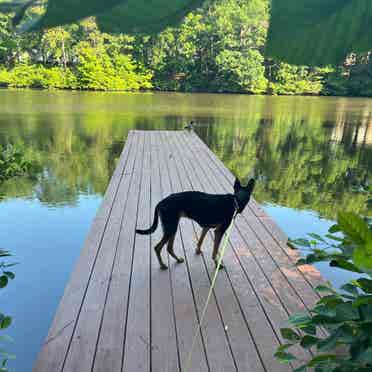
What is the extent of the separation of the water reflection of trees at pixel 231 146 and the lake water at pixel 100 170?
0.04 m

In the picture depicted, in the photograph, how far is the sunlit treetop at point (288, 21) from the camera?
43 cm

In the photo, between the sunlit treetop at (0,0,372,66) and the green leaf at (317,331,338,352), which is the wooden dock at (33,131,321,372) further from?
the sunlit treetop at (0,0,372,66)

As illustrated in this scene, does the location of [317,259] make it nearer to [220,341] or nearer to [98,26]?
[220,341]

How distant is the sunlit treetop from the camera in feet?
1.42

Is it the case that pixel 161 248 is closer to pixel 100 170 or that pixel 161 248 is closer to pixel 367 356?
pixel 367 356

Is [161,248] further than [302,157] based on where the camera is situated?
No

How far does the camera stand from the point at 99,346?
2.27 metres

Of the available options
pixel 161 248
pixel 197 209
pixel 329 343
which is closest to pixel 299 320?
pixel 329 343

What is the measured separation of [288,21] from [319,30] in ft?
0.17

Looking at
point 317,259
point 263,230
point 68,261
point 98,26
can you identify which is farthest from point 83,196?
point 98,26

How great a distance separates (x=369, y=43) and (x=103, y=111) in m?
21.4

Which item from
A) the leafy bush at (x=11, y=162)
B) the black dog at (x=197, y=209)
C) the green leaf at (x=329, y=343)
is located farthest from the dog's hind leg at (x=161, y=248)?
the green leaf at (x=329, y=343)

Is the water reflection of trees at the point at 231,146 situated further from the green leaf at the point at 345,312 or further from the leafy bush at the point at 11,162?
the leafy bush at the point at 11,162

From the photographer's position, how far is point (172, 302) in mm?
2775
